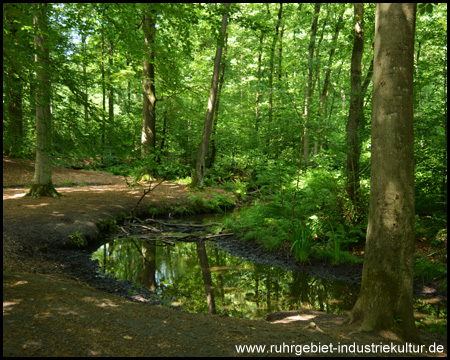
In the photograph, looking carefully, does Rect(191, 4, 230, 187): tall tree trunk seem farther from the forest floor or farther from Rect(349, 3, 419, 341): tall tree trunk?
Rect(349, 3, 419, 341): tall tree trunk

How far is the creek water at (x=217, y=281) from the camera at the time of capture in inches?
214

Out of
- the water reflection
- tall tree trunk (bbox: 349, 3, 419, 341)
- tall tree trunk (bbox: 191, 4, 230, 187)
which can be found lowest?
the water reflection

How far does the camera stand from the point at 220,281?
653 centimetres

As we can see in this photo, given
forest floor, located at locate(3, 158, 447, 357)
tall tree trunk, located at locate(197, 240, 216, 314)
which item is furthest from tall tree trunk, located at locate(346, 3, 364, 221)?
tall tree trunk, located at locate(197, 240, 216, 314)

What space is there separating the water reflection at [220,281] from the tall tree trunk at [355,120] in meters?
2.46

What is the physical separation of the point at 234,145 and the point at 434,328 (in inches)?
625

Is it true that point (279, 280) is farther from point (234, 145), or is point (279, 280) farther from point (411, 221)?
point (234, 145)

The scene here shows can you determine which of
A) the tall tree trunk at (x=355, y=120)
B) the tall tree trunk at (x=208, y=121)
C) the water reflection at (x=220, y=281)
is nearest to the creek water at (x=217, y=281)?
the water reflection at (x=220, y=281)

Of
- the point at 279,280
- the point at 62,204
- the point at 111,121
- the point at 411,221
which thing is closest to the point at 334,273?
the point at 279,280

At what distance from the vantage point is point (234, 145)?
1945 cm

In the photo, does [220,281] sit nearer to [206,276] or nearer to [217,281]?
[217,281]

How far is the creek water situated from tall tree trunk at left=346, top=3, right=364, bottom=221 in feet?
7.97

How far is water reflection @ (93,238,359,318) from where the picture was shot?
5.44 meters

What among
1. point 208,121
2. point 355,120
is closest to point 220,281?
point 355,120
